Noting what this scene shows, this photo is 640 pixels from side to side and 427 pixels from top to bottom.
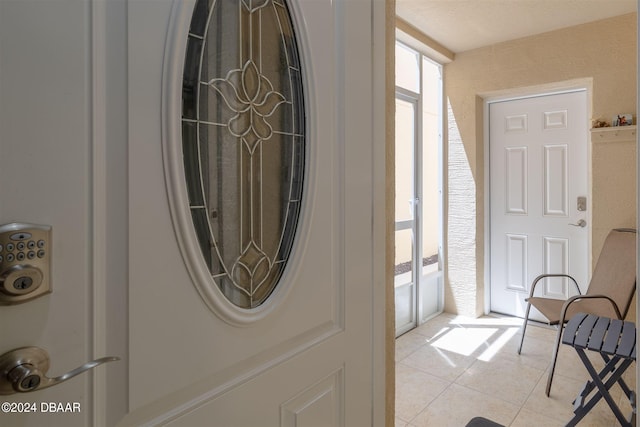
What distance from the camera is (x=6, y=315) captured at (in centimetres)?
48

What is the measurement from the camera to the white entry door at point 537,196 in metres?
3.19

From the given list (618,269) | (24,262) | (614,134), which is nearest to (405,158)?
(614,134)

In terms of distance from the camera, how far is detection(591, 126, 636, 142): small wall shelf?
2760 mm

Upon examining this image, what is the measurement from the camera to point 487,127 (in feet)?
12.0

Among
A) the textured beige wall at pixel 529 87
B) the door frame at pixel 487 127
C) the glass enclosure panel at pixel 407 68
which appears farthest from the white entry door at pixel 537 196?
the glass enclosure panel at pixel 407 68

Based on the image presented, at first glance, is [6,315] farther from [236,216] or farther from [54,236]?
[236,216]

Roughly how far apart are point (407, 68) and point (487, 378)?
8.58 feet

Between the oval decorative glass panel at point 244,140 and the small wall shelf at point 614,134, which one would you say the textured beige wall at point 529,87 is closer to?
the small wall shelf at point 614,134

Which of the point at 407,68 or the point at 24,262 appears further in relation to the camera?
the point at 407,68

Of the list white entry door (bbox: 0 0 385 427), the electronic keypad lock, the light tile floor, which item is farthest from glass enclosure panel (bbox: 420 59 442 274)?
the electronic keypad lock

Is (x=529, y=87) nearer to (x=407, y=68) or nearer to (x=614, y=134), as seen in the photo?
(x=614, y=134)

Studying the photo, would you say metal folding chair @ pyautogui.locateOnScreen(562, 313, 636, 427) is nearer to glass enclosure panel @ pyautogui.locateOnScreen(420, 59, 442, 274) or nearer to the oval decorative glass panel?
glass enclosure panel @ pyautogui.locateOnScreen(420, 59, 442, 274)

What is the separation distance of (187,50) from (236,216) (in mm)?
342

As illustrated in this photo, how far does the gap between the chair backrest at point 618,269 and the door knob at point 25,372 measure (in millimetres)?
3036
